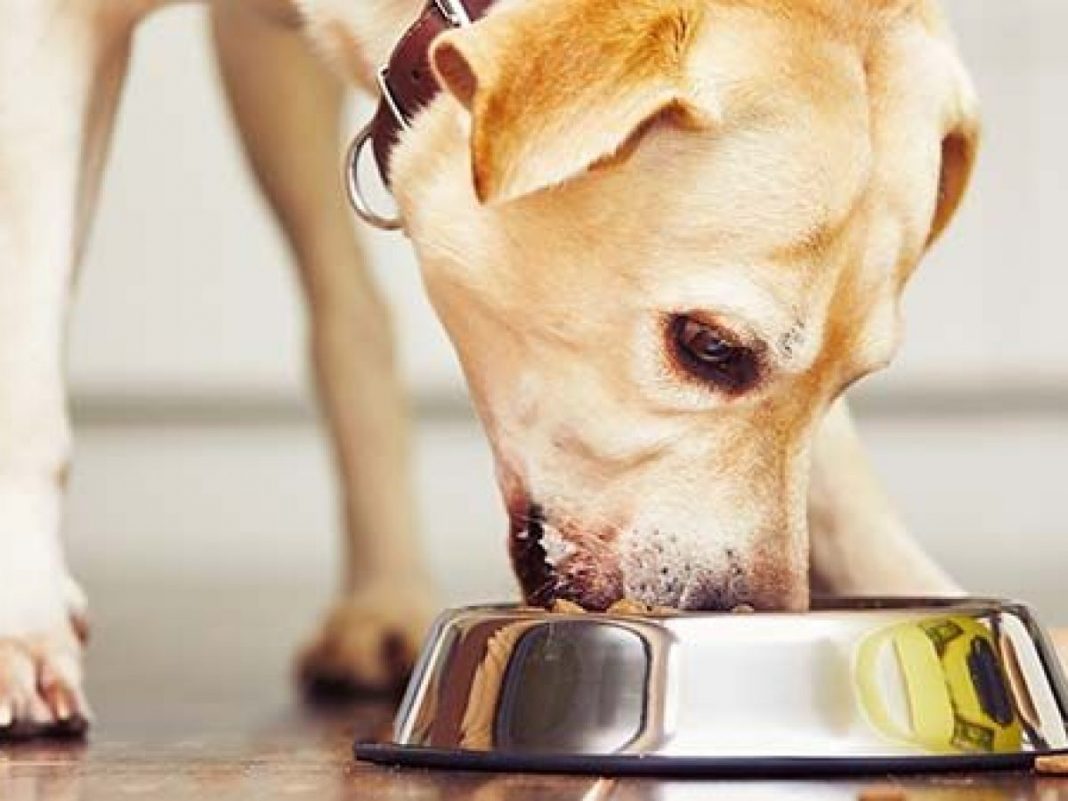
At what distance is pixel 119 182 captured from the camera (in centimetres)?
496

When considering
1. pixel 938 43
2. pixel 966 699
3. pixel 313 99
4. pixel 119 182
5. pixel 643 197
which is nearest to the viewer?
pixel 966 699

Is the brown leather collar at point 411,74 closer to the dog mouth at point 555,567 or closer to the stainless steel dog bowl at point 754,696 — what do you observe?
the dog mouth at point 555,567

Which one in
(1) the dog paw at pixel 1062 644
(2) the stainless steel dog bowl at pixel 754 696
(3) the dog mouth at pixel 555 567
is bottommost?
(1) the dog paw at pixel 1062 644

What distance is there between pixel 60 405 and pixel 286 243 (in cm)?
97

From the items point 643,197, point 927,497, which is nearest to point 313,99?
point 643,197

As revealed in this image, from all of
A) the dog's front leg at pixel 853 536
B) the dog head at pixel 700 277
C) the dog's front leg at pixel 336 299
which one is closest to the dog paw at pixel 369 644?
the dog's front leg at pixel 336 299

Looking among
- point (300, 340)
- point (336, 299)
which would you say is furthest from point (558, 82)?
point (300, 340)

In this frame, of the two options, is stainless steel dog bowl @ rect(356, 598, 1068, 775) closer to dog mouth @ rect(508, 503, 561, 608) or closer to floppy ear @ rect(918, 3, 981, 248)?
dog mouth @ rect(508, 503, 561, 608)

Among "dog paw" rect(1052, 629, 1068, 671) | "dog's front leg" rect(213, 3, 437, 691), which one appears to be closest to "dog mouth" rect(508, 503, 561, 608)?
"dog paw" rect(1052, 629, 1068, 671)

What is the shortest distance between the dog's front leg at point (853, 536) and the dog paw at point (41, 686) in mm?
669

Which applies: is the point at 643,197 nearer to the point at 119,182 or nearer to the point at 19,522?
the point at 19,522

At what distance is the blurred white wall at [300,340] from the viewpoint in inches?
195

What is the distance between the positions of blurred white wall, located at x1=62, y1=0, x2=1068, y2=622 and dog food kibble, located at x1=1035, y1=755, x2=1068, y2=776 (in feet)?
10.4

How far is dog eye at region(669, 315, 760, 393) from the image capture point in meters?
1.89
